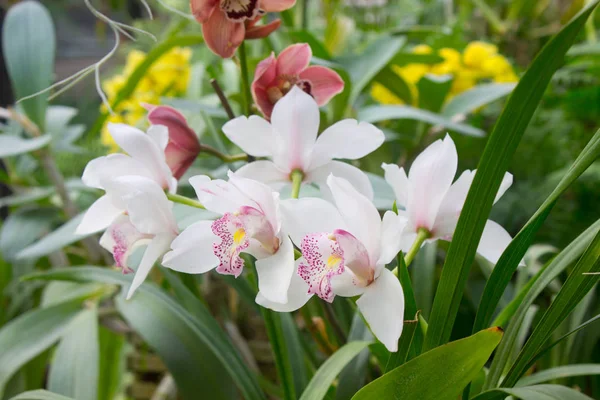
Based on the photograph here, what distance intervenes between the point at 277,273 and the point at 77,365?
0.38 m

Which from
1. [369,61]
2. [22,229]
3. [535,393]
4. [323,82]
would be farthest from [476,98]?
[22,229]

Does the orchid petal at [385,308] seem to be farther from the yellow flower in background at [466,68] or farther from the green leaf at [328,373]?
the yellow flower in background at [466,68]

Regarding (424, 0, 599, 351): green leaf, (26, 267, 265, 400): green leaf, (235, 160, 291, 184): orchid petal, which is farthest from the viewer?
(26, 267, 265, 400): green leaf

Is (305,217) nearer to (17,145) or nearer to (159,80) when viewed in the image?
(17,145)

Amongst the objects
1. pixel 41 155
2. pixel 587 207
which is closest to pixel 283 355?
pixel 41 155

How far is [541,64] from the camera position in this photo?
0.24 metres

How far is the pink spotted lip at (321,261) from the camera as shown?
0.27 m

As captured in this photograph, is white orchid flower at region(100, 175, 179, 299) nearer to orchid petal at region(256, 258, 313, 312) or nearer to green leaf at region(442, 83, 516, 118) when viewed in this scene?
orchid petal at region(256, 258, 313, 312)

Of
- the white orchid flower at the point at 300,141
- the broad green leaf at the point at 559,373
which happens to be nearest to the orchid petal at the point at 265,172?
the white orchid flower at the point at 300,141

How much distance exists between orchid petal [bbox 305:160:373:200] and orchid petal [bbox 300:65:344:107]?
0.23 ft

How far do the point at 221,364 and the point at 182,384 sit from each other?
4cm

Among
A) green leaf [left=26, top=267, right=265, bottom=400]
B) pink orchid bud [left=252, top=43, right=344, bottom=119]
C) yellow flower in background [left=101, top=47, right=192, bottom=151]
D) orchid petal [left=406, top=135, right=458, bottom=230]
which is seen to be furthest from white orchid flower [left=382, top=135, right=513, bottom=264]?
yellow flower in background [left=101, top=47, right=192, bottom=151]

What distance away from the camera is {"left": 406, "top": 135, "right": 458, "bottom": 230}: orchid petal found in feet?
0.99

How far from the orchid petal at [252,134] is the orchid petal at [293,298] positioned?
0.09 meters
